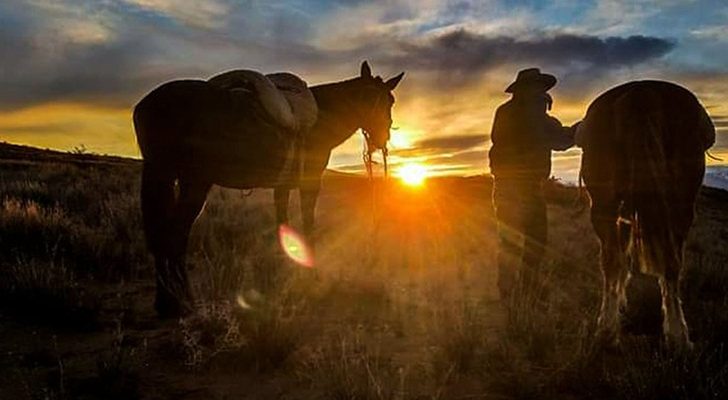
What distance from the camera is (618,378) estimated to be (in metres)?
3.73

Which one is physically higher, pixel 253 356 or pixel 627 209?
pixel 627 209

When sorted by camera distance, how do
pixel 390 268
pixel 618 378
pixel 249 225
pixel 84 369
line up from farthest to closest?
pixel 249 225 < pixel 390 268 < pixel 84 369 < pixel 618 378

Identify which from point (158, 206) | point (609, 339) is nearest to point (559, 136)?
point (609, 339)

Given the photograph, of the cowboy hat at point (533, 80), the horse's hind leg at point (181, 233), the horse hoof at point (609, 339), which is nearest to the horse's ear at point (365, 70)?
the cowboy hat at point (533, 80)

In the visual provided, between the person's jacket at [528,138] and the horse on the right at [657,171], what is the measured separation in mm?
1950

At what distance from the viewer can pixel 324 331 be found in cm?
535

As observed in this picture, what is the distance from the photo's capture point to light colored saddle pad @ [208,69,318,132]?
5891 mm

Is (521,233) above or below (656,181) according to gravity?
below

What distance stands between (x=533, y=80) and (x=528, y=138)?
65 cm

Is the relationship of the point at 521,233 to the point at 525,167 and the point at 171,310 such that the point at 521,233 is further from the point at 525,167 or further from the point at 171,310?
the point at 171,310

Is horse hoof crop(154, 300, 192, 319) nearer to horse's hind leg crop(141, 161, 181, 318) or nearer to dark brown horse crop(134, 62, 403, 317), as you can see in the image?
dark brown horse crop(134, 62, 403, 317)

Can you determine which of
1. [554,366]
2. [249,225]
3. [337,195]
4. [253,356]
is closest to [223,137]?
[253,356]

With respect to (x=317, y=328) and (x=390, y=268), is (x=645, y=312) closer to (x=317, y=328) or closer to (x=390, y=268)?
(x=317, y=328)

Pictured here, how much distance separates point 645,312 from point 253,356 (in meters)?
3.57
